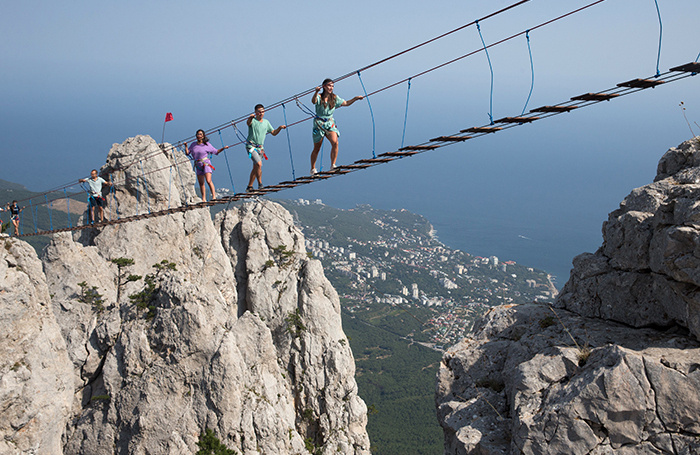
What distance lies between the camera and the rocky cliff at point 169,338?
20406mm

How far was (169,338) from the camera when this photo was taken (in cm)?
2395

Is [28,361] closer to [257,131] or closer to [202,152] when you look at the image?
[202,152]

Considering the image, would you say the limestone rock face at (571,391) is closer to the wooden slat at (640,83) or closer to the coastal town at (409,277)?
the wooden slat at (640,83)

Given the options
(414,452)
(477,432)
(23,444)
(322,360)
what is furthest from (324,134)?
(414,452)

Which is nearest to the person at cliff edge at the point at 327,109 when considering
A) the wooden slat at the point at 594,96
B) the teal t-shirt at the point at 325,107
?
the teal t-shirt at the point at 325,107

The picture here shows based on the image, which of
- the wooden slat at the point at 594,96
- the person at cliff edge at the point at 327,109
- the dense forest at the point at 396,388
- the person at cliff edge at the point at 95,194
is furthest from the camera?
the dense forest at the point at 396,388

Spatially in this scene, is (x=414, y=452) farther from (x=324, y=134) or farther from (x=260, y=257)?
(x=324, y=134)

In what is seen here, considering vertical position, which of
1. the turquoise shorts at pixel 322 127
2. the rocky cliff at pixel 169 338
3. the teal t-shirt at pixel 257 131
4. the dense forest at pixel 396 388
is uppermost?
the teal t-shirt at pixel 257 131

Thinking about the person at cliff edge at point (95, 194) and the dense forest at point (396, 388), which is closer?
the person at cliff edge at point (95, 194)

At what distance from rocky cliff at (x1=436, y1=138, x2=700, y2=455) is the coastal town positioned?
72.5m

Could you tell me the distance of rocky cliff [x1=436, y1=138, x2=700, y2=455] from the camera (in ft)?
27.4

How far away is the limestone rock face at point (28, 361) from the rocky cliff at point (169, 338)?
0.05 meters

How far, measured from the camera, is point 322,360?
1179 inches

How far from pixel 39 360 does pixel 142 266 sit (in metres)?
10.0
